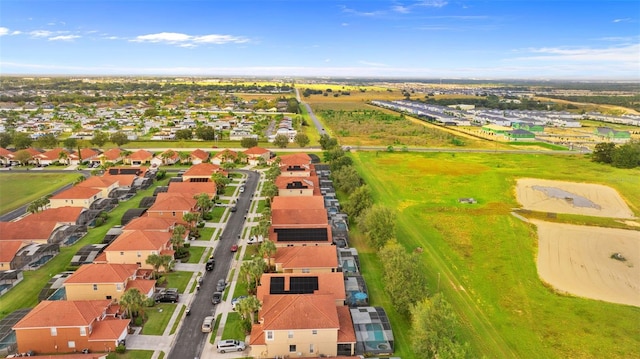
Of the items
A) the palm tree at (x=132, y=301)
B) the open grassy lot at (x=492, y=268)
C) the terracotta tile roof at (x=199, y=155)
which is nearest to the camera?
the palm tree at (x=132, y=301)

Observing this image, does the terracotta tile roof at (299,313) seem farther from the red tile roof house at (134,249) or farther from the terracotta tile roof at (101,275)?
the red tile roof house at (134,249)

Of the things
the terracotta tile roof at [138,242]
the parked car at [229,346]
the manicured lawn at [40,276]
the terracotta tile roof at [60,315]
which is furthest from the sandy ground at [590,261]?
the manicured lawn at [40,276]

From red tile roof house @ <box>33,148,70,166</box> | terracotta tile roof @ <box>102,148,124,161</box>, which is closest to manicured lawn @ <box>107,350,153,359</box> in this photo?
terracotta tile roof @ <box>102,148,124,161</box>

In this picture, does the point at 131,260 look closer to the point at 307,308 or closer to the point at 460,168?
the point at 307,308

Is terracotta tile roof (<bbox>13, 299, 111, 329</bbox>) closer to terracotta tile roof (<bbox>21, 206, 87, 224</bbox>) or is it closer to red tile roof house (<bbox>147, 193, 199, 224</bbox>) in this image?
red tile roof house (<bbox>147, 193, 199, 224</bbox>)

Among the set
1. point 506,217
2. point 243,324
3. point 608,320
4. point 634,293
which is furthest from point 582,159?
point 243,324

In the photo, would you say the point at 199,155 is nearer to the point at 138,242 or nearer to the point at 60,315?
the point at 138,242
